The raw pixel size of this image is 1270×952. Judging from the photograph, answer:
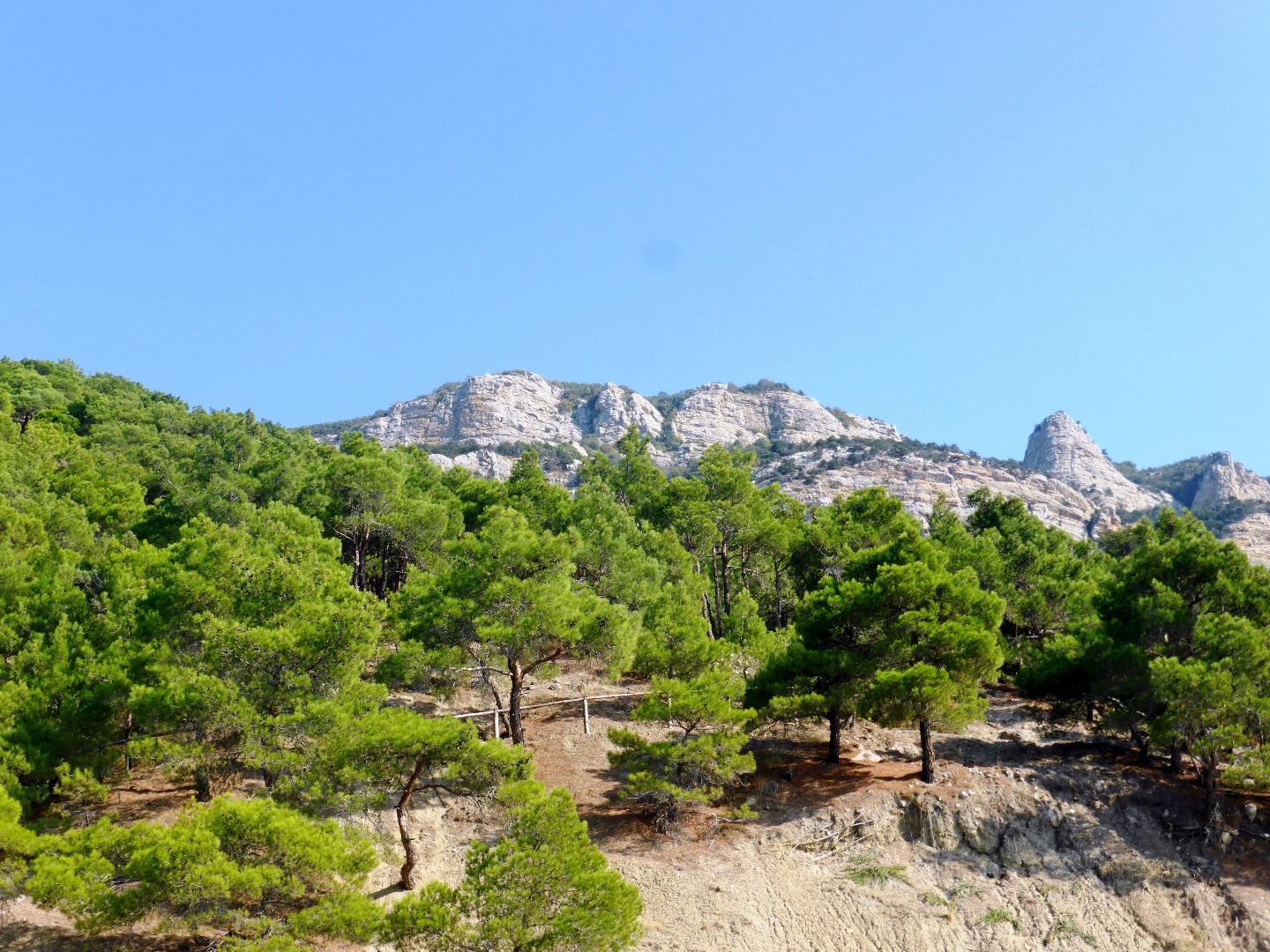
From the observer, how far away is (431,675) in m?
20.7

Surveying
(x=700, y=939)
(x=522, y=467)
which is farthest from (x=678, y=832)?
(x=522, y=467)

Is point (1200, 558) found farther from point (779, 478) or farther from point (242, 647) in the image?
point (779, 478)

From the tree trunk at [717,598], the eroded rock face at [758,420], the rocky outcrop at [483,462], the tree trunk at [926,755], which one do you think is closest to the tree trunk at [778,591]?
the tree trunk at [717,598]

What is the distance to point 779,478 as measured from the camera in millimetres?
110875

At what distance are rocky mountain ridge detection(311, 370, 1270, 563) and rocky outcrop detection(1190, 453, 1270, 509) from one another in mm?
252

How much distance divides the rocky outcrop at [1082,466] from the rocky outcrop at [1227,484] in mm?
5572

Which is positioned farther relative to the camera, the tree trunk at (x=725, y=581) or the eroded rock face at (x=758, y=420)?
the eroded rock face at (x=758, y=420)

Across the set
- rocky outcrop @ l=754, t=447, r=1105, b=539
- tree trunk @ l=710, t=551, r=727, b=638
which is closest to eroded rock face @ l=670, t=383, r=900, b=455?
rocky outcrop @ l=754, t=447, r=1105, b=539

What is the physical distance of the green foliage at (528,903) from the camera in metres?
11.8

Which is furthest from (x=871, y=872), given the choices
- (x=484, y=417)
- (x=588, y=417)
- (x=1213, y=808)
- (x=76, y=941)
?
(x=588, y=417)

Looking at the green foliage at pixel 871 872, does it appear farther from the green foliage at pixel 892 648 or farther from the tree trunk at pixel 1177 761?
the tree trunk at pixel 1177 761

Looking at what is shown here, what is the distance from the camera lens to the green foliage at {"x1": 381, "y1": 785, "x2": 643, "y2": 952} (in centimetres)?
1183

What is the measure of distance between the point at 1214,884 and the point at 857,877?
8.32m

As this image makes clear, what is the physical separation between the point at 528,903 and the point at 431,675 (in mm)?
9486
